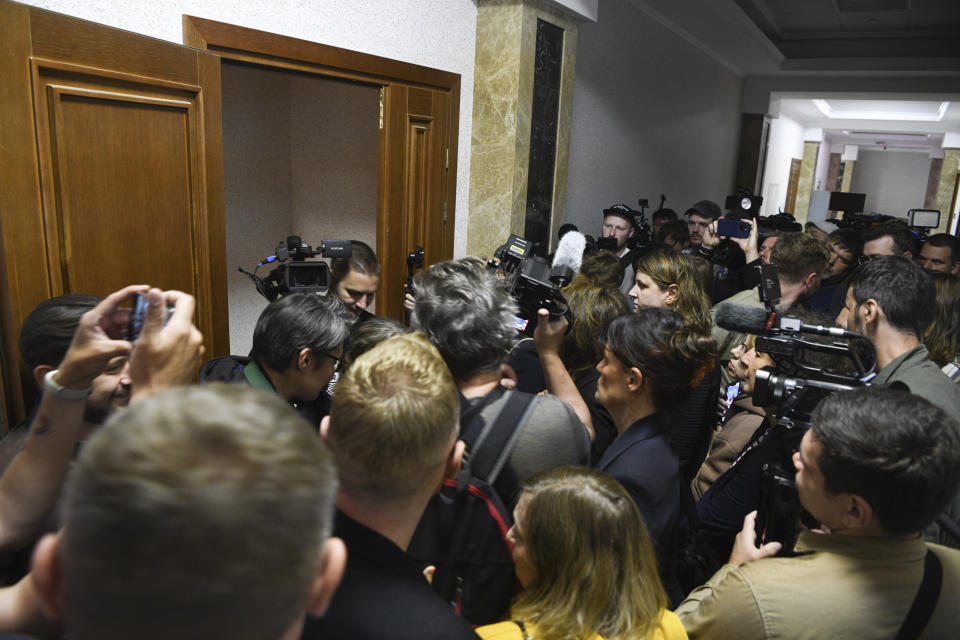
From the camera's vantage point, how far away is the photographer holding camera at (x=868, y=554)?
1139mm

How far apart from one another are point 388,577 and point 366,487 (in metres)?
0.14

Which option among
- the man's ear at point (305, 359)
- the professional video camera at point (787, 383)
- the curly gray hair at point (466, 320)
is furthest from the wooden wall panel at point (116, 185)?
the professional video camera at point (787, 383)

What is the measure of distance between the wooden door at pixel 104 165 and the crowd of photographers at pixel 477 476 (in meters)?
0.55

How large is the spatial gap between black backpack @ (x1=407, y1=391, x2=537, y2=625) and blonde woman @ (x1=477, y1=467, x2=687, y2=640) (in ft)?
0.24

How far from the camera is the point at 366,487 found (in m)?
0.97

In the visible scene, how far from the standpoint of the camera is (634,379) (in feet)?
5.68

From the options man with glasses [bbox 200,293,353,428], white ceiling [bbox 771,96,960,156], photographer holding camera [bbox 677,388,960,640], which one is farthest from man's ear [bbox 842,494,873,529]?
white ceiling [bbox 771,96,960,156]

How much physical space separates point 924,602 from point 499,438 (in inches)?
32.7

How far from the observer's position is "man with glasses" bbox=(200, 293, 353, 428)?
1844 millimetres

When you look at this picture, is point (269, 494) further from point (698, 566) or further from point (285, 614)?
point (698, 566)

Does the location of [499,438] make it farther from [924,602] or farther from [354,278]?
[354,278]

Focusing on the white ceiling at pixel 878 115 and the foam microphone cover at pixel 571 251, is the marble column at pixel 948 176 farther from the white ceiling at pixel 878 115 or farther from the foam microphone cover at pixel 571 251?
the foam microphone cover at pixel 571 251

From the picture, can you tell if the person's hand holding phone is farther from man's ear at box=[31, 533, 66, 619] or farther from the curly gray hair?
the curly gray hair

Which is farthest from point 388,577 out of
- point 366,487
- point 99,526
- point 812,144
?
point 812,144
